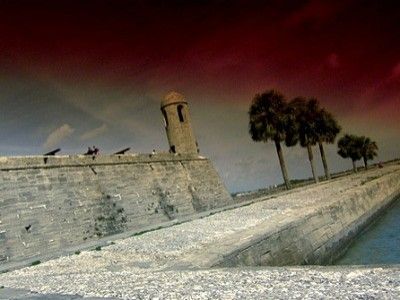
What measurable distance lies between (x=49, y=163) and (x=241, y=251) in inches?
456

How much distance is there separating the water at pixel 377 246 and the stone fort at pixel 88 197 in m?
9.91

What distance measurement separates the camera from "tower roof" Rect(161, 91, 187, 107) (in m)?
33.6

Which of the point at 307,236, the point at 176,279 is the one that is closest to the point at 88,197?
the point at 307,236

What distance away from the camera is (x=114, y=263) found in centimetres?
1091

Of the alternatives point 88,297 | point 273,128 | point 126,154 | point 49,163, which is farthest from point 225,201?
point 88,297

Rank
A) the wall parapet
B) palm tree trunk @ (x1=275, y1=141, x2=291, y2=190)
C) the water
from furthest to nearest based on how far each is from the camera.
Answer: palm tree trunk @ (x1=275, y1=141, x2=291, y2=190) → the wall parapet → the water

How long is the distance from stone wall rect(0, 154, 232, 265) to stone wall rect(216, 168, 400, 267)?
823cm

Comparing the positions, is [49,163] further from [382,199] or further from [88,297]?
[382,199]

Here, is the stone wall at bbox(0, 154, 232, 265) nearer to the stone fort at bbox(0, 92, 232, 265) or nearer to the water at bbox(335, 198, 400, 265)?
the stone fort at bbox(0, 92, 232, 265)

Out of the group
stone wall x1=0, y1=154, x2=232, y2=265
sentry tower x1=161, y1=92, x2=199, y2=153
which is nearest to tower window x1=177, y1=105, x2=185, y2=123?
sentry tower x1=161, y1=92, x2=199, y2=153

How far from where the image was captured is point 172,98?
110ft

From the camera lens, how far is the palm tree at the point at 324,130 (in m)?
52.3

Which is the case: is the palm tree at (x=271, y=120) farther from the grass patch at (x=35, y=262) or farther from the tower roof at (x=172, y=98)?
the grass patch at (x=35, y=262)

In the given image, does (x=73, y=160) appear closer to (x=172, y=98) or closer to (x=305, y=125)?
(x=172, y=98)
